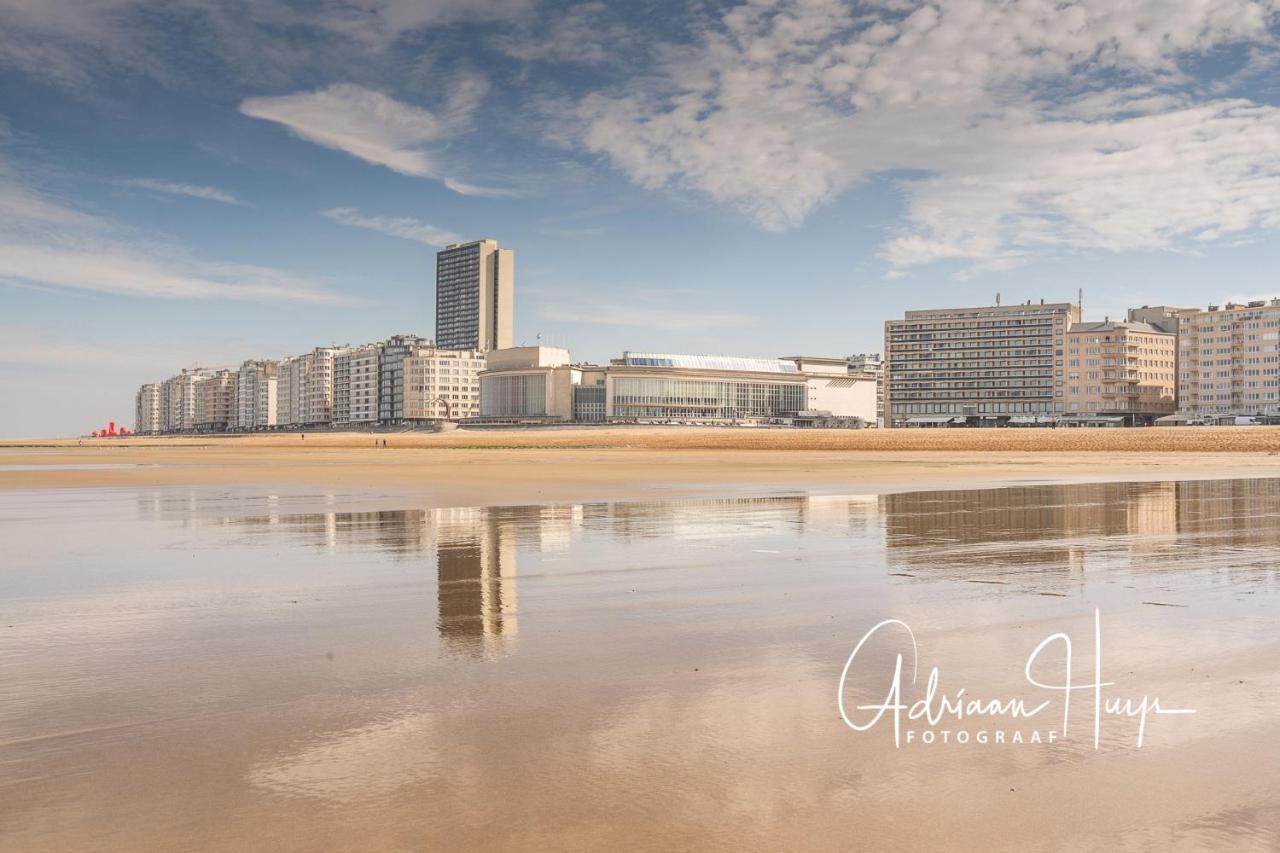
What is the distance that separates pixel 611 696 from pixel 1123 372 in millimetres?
206493

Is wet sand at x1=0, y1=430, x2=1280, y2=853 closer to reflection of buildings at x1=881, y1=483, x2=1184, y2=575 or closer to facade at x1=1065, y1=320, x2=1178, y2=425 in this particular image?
reflection of buildings at x1=881, y1=483, x2=1184, y2=575

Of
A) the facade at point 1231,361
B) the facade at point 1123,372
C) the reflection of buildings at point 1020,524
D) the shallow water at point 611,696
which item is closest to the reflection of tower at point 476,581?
the shallow water at point 611,696

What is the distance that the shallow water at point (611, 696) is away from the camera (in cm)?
425

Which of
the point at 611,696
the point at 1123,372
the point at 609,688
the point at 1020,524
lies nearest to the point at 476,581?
the point at 609,688

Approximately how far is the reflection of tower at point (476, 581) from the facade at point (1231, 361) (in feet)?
621

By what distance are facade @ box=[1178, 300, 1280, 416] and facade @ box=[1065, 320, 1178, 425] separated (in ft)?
9.86

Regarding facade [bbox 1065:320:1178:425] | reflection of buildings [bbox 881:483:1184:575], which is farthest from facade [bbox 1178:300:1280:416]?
reflection of buildings [bbox 881:483:1184:575]

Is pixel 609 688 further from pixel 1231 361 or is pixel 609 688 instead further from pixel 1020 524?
pixel 1231 361

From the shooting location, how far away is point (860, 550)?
524 inches

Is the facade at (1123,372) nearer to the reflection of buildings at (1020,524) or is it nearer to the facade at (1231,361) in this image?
the facade at (1231,361)

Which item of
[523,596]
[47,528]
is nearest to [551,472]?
[47,528]

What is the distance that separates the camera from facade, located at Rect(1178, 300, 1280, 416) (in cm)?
17525

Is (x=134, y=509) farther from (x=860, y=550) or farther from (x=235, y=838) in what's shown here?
(x=235, y=838)

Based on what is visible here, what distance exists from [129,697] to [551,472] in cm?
3157
